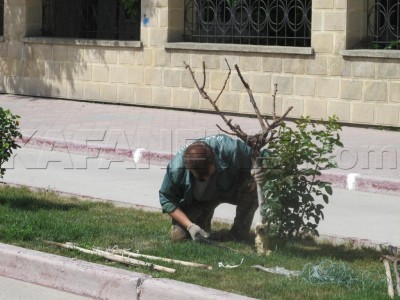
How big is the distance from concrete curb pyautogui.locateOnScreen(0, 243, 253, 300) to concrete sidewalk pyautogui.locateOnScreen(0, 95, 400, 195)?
15.4 ft

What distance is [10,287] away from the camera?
23.2ft

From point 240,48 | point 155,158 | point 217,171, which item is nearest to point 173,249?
point 217,171

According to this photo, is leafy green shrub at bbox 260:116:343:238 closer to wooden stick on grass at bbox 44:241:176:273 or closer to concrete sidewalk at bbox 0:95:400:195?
wooden stick on grass at bbox 44:241:176:273

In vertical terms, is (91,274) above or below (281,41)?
below

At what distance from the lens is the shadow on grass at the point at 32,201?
924cm

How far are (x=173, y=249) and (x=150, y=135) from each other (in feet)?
23.5

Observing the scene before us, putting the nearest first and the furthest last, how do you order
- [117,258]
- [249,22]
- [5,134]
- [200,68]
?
[117,258], [5,134], [249,22], [200,68]

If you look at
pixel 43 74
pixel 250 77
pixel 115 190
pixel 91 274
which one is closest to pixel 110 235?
pixel 91 274

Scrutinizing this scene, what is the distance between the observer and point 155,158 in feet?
41.9

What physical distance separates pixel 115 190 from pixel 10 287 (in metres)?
3.84

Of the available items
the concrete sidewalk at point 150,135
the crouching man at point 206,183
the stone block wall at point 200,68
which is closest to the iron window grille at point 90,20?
the stone block wall at point 200,68

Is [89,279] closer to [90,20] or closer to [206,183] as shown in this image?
[206,183]

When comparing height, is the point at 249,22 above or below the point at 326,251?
above

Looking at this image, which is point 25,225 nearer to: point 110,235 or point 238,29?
point 110,235
